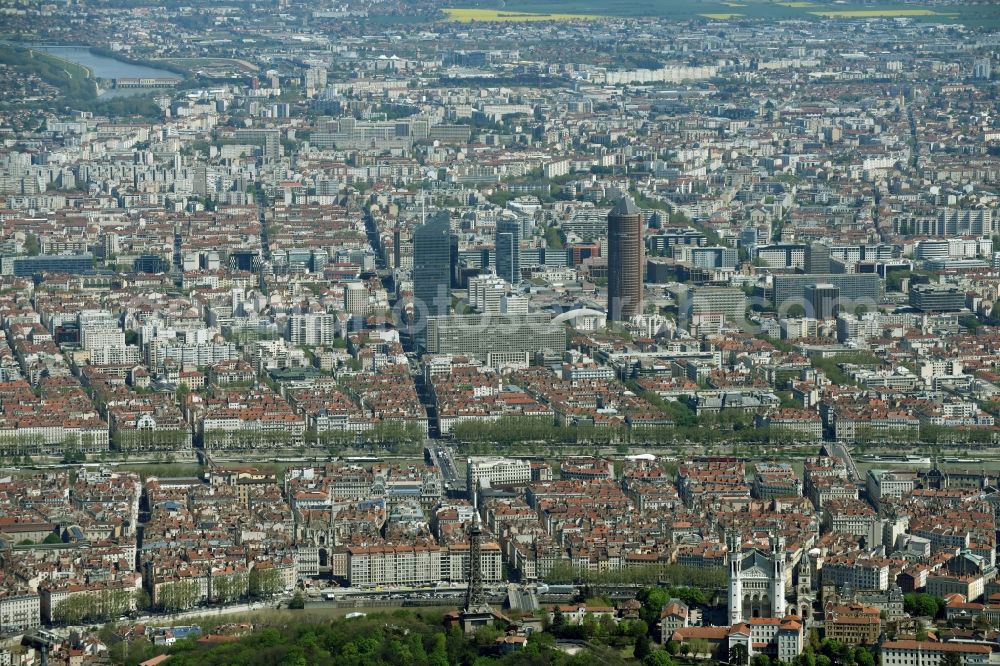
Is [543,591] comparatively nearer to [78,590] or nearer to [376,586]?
[376,586]

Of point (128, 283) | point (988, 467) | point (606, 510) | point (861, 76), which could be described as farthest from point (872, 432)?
point (861, 76)

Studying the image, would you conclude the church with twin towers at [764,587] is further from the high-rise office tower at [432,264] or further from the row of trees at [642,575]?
the high-rise office tower at [432,264]

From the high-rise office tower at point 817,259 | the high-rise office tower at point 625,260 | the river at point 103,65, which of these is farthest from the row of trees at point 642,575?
the river at point 103,65

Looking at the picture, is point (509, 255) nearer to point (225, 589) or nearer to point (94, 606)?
point (225, 589)

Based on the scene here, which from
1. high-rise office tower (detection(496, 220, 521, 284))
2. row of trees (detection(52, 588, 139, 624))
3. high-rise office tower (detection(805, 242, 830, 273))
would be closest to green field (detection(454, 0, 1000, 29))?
high-rise office tower (detection(805, 242, 830, 273))

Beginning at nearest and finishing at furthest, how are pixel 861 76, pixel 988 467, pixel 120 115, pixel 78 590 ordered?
pixel 78 590
pixel 988 467
pixel 120 115
pixel 861 76

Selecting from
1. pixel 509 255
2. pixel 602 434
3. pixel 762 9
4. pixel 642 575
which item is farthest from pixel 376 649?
pixel 762 9
